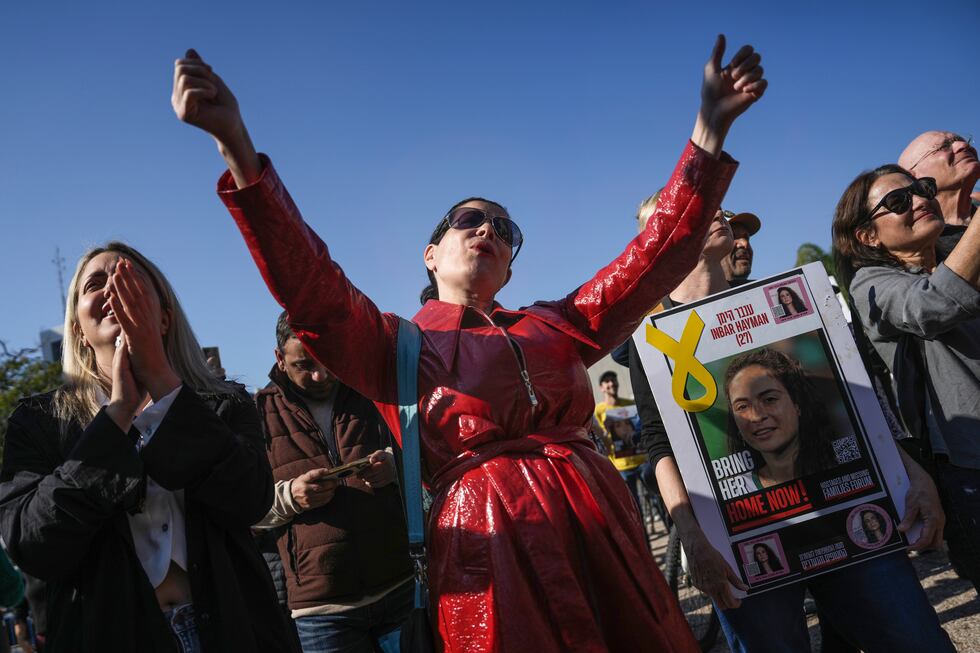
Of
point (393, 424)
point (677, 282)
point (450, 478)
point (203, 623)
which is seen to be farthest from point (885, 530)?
point (203, 623)

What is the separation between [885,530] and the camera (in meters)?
2.39

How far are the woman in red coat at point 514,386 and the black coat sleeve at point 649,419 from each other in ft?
1.98

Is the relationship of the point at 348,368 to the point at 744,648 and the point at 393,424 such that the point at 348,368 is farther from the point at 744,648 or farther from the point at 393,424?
the point at 744,648

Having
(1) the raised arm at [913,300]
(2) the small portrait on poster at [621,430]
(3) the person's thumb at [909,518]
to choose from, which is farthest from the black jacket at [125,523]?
(2) the small portrait on poster at [621,430]

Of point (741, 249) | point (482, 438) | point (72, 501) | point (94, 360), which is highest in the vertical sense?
point (741, 249)

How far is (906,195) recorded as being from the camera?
2773 millimetres

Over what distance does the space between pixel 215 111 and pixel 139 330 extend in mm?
716

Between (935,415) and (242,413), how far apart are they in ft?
7.61

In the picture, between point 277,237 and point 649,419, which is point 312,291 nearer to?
point 277,237

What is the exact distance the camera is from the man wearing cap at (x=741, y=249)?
4129 millimetres

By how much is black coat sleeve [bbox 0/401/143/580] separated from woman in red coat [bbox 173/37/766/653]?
56cm

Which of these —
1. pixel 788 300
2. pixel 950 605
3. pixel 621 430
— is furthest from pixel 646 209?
pixel 621 430

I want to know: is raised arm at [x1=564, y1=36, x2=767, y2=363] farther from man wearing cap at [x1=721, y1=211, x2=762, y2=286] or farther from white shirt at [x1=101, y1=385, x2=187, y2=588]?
man wearing cap at [x1=721, y1=211, x2=762, y2=286]

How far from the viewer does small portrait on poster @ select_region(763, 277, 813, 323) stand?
2.59 metres
